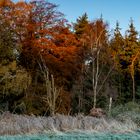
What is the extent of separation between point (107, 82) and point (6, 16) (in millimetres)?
12638

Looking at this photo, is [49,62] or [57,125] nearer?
[57,125]

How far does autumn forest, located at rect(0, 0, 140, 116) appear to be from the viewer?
29297 mm

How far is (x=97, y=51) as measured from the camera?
119 feet

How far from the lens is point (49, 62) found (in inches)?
1281

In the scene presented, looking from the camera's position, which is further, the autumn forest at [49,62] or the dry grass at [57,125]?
the autumn forest at [49,62]

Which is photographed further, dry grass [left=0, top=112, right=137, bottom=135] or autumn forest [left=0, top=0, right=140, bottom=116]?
autumn forest [left=0, top=0, right=140, bottom=116]

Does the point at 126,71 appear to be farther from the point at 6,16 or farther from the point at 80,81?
the point at 6,16

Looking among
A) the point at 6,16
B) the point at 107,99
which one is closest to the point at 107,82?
the point at 107,99

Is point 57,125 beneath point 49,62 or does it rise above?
beneath

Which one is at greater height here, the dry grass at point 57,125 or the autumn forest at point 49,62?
the autumn forest at point 49,62

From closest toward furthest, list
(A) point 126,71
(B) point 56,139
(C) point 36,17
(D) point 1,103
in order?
(B) point 56,139 < (D) point 1,103 < (C) point 36,17 < (A) point 126,71

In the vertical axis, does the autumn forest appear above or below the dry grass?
→ above

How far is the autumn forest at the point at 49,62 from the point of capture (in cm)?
2930

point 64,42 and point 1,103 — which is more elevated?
point 64,42
